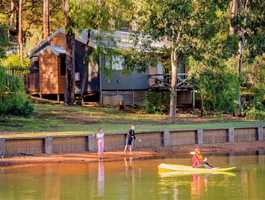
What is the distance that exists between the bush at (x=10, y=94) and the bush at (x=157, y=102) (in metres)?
13.1

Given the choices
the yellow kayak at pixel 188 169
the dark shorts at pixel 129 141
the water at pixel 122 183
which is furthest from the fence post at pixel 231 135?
the yellow kayak at pixel 188 169

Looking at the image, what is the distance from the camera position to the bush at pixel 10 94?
164 feet

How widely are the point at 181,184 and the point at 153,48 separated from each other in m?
25.3

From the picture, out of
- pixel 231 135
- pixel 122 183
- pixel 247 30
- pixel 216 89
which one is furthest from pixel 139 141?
pixel 247 30

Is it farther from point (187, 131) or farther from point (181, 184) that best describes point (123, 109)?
point (181, 184)

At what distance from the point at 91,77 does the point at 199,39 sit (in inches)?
561

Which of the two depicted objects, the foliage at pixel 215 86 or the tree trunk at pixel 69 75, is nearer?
the foliage at pixel 215 86

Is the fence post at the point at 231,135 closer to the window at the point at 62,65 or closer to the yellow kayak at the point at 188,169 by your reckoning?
the yellow kayak at the point at 188,169

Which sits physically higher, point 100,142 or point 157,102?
point 157,102

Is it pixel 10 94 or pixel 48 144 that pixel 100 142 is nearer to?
pixel 48 144

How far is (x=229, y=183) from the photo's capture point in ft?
107

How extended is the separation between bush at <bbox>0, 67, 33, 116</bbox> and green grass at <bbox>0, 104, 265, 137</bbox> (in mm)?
695

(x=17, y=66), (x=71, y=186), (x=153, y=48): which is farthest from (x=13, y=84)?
(x=71, y=186)

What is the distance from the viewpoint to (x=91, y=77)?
216 ft
